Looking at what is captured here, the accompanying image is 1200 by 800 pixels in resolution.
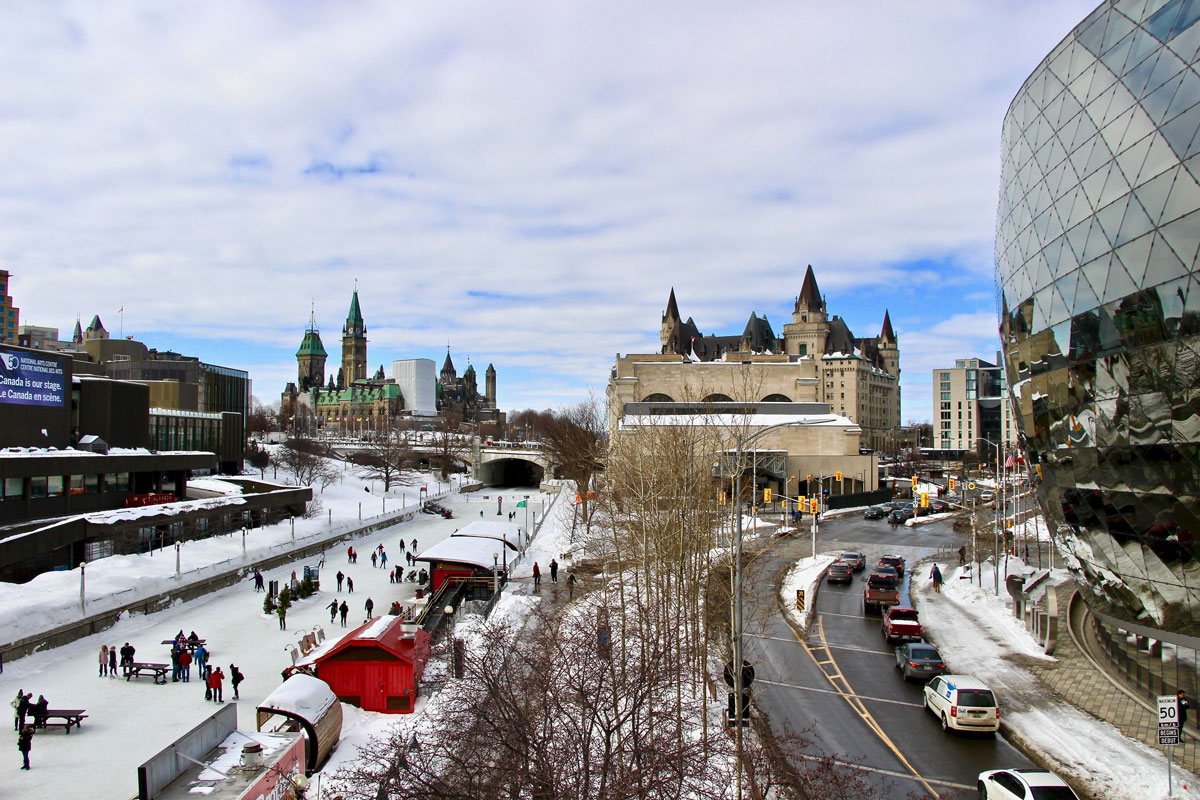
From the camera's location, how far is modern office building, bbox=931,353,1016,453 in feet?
545

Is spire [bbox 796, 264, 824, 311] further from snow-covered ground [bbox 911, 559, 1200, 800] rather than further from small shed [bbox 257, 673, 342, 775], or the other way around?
small shed [bbox 257, 673, 342, 775]

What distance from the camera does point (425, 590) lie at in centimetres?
3944

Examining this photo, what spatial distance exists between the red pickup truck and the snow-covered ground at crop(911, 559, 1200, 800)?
0.80 meters

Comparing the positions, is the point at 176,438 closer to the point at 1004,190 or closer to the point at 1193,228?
the point at 1004,190

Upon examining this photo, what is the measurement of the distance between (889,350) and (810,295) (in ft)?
99.4

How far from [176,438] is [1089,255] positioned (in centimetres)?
7402

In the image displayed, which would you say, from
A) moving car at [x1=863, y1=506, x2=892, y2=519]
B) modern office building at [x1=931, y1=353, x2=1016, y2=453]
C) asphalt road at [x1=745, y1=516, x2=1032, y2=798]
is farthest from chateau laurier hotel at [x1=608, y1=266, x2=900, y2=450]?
asphalt road at [x1=745, y1=516, x2=1032, y2=798]

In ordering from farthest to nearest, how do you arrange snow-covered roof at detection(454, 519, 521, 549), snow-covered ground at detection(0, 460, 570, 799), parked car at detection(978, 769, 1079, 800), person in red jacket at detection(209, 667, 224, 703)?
1. snow-covered roof at detection(454, 519, 521, 549)
2. person in red jacket at detection(209, 667, 224, 703)
3. snow-covered ground at detection(0, 460, 570, 799)
4. parked car at detection(978, 769, 1079, 800)

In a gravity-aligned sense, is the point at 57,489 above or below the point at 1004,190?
below

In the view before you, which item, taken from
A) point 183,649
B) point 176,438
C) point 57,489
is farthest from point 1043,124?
point 176,438

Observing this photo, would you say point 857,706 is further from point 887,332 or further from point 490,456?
point 887,332

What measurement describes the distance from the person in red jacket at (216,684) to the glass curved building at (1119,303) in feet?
83.6

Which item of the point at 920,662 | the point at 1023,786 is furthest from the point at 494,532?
the point at 1023,786

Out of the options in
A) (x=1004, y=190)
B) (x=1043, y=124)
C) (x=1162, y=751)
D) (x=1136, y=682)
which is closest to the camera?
(x=1162, y=751)
